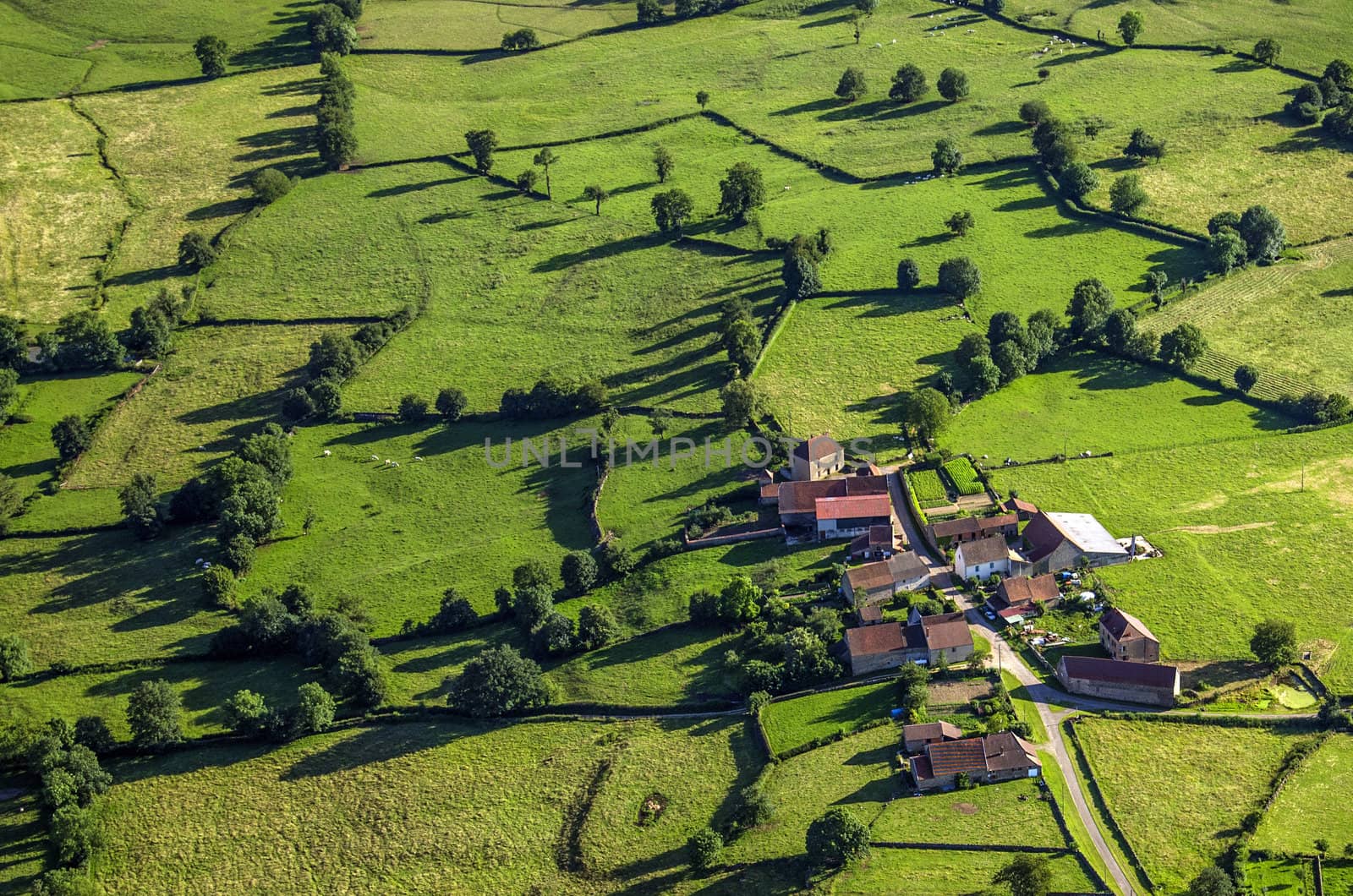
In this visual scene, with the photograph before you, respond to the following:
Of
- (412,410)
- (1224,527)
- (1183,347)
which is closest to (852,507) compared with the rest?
(1224,527)

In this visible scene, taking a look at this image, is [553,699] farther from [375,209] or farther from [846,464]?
[375,209]

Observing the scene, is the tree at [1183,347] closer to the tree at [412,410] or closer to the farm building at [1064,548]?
the farm building at [1064,548]

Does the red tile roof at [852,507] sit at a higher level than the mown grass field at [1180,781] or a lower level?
higher

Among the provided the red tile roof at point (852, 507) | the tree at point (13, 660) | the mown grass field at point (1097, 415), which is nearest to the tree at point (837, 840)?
the red tile roof at point (852, 507)

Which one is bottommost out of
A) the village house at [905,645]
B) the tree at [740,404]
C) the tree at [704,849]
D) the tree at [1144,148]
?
the tree at [704,849]

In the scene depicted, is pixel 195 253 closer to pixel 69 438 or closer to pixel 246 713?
pixel 69 438
